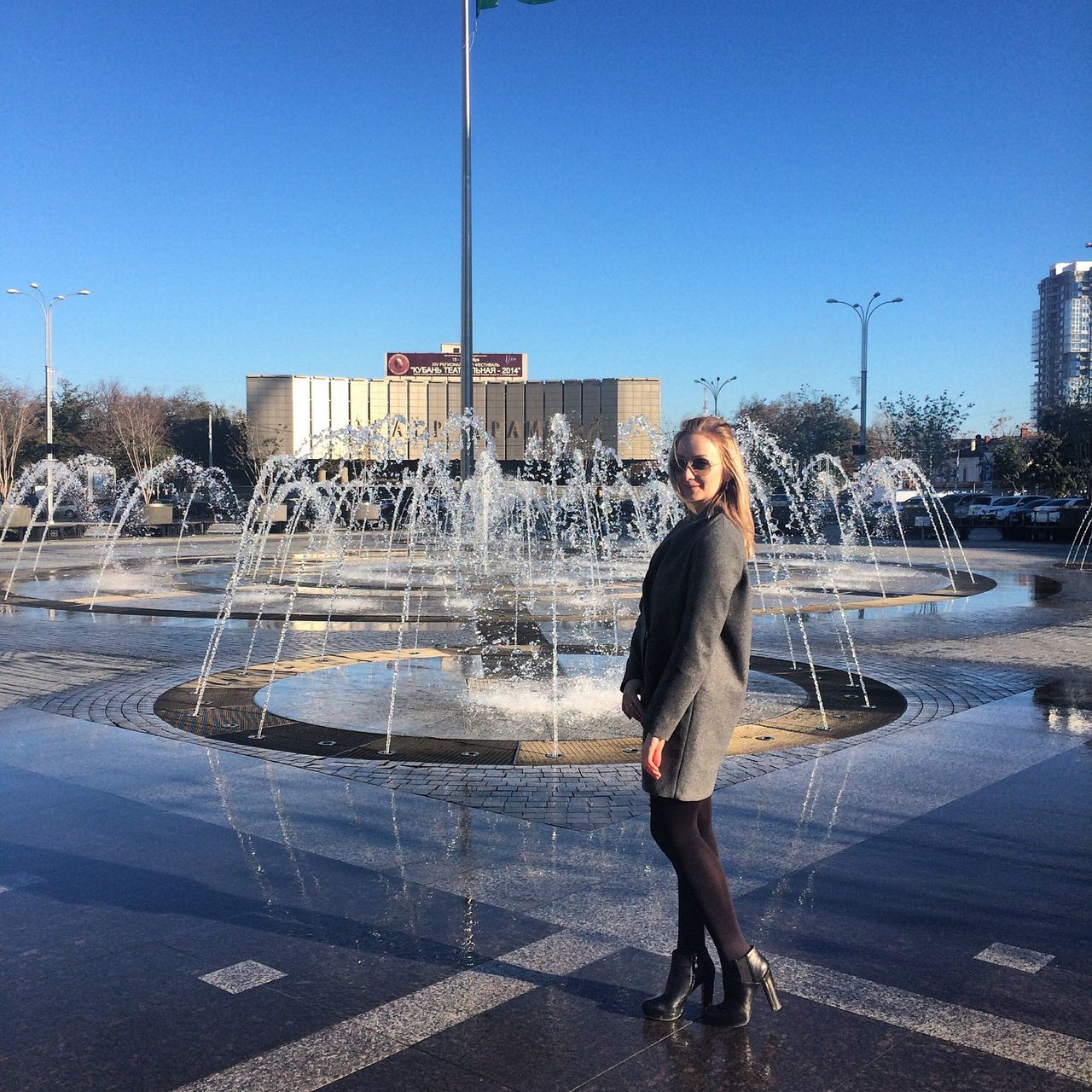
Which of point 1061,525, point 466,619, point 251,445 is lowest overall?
point 466,619

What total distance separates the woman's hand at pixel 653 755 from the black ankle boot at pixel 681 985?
0.61 meters

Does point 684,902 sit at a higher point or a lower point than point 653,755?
lower

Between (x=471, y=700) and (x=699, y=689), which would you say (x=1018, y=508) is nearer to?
(x=471, y=700)

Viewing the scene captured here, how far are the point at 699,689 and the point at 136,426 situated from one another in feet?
193

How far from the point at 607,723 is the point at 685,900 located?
157 inches

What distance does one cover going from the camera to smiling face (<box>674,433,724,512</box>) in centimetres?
316

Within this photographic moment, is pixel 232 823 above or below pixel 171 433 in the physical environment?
below

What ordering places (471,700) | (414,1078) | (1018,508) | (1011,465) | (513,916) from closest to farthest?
(414,1078) → (513,916) → (471,700) → (1018,508) → (1011,465)

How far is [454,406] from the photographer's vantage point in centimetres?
7519

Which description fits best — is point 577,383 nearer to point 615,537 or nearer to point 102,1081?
point 615,537

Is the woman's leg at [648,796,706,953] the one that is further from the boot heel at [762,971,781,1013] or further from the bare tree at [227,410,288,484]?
the bare tree at [227,410,288,484]

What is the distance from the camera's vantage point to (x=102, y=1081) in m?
2.77

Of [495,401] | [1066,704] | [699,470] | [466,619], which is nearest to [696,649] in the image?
[699,470]

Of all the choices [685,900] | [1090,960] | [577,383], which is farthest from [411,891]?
[577,383]
